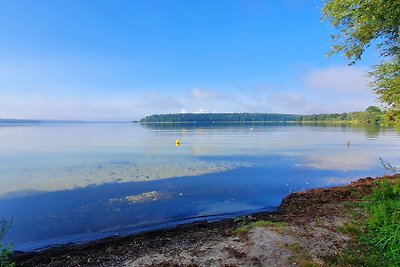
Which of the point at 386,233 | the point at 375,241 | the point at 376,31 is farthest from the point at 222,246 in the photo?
the point at 376,31

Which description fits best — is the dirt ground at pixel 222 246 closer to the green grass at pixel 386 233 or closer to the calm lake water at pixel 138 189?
the green grass at pixel 386 233

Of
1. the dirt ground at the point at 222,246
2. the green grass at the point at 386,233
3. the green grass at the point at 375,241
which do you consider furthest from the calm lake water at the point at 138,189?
the green grass at the point at 386,233

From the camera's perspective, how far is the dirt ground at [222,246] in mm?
7891

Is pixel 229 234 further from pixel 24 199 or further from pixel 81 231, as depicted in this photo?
pixel 24 199

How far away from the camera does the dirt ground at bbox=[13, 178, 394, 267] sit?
789 centimetres

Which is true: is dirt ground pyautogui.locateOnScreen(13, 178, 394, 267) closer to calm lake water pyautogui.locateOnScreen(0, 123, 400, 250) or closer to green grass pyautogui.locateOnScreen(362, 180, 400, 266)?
green grass pyautogui.locateOnScreen(362, 180, 400, 266)

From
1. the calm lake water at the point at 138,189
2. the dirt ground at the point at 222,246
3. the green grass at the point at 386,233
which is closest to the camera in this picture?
the green grass at the point at 386,233

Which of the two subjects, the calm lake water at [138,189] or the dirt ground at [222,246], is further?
Result: the calm lake water at [138,189]

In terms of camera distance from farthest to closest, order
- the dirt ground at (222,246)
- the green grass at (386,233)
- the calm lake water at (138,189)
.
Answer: the calm lake water at (138,189) → the dirt ground at (222,246) → the green grass at (386,233)

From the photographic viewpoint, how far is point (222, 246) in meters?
8.81

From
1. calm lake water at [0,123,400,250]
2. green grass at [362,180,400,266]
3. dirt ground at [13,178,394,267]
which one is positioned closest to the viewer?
green grass at [362,180,400,266]

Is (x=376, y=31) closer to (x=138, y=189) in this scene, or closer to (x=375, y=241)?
(x=375, y=241)

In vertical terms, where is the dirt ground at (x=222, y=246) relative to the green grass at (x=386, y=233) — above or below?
below

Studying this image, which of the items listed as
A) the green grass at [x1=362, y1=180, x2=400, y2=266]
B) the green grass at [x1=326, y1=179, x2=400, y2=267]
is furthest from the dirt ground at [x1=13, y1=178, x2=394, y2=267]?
the green grass at [x1=362, y1=180, x2=400, y2=266]
